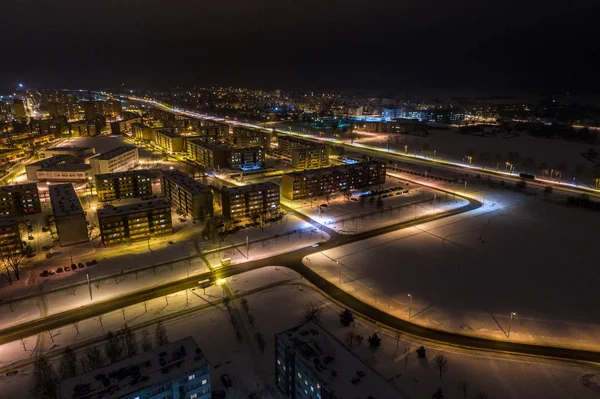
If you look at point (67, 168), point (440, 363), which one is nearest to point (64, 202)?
point (67, 168)

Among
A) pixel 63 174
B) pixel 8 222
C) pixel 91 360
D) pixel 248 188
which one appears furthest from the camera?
pixel 63 174

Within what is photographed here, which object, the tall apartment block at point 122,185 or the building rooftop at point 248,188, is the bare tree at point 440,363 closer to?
the building rooftop at point 248,188

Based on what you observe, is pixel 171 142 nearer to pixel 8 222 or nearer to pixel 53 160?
pixel 53 160

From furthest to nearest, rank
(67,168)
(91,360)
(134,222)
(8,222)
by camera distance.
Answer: (67,168), (134,222), (8,222), (91,360)

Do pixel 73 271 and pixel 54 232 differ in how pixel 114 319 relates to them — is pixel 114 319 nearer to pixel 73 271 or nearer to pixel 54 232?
pixel 73 271

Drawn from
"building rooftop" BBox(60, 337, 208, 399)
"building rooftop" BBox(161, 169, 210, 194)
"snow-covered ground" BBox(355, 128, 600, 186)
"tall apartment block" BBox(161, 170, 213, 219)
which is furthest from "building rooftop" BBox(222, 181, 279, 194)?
"snow-covered ground" BBox(355, 128, 600, 186)

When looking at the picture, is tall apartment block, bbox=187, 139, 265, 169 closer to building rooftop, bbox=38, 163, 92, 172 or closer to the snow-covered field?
building rooftop, bbox=38, 163, 92, 172
